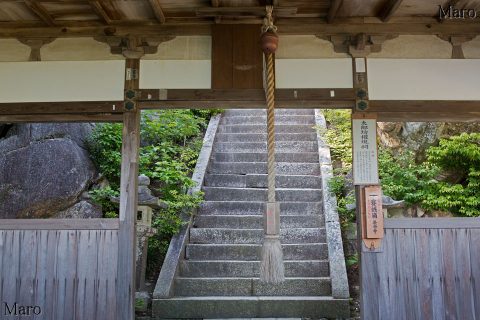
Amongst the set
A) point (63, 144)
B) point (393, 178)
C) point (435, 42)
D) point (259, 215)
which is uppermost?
point (435, 42)

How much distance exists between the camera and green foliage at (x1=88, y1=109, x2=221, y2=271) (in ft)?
→ 25.9

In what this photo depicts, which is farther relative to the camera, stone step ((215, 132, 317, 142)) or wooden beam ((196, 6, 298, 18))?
stone step ((215, 132, 317, 142))

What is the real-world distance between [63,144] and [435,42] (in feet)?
20.3

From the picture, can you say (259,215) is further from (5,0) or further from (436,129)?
(5,0)

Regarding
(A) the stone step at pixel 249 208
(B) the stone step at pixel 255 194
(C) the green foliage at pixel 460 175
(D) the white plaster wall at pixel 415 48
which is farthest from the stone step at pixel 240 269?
(D) the white plaster wall at pixel 415 48

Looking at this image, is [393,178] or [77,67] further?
[393,178]

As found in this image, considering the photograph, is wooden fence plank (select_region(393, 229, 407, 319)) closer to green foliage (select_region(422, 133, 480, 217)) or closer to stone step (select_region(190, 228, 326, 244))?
stone step (select_region(190, 228, 326, 244))

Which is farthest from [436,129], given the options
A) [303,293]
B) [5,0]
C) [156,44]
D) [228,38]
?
[5,0]

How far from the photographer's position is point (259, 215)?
8047mm

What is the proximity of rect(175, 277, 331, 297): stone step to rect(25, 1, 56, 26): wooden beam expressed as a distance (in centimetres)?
391

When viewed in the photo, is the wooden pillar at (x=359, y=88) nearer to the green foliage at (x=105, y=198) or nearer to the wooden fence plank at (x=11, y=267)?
the wooden fence plank at (x=11, y=267)

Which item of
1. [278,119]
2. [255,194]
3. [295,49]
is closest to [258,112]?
[278,119]

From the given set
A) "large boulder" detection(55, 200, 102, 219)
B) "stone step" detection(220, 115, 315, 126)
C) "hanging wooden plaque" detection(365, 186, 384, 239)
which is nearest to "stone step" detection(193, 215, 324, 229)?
"large boulder" detection(55, 200, 102, 219)

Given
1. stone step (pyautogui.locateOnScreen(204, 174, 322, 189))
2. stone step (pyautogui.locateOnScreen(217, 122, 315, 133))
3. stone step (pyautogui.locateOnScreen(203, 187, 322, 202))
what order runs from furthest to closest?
1. stone step (pyautogui.locateOnScreen(217, 122, 315, 133))
2. stone step (pyautogui.locateOnScreen(204, 174, 322, 189))
3. stone step (pyautogui.locateOnScreen(203, 187, 322, 202))
